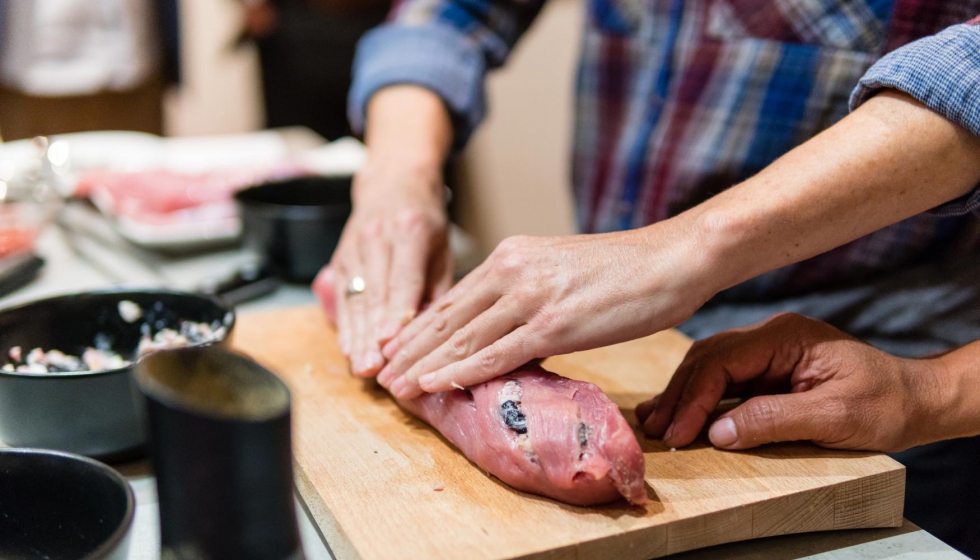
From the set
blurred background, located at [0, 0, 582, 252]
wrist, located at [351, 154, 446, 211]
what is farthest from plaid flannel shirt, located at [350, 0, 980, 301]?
blurred background, located at [0, 0, 582, 252]

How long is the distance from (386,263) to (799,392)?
72 cm

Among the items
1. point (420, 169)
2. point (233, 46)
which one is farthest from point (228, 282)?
point (233, 46)

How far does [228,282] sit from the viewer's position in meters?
1.79

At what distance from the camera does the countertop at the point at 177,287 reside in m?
0.98

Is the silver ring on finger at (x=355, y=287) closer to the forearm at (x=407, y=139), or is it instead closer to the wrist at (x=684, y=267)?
the forearm at (x=407, y=139)

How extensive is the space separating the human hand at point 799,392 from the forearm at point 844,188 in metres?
0.16

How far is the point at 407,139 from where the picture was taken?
1.72m

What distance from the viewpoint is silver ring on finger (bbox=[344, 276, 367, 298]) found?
145cm

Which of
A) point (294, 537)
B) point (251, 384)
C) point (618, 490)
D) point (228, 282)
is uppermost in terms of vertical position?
point (251, 384)

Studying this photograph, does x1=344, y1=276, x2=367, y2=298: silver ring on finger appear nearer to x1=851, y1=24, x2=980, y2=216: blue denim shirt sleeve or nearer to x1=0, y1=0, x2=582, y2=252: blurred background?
x1=851, y1=24, x2=980, y2=216: blue denim shirt sleeve

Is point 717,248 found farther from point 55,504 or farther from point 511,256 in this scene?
point 55,504

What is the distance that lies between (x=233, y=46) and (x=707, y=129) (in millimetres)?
3363

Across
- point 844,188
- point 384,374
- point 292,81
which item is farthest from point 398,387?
point 292,81

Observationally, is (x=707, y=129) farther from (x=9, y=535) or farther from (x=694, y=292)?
(x=9, y=535)
